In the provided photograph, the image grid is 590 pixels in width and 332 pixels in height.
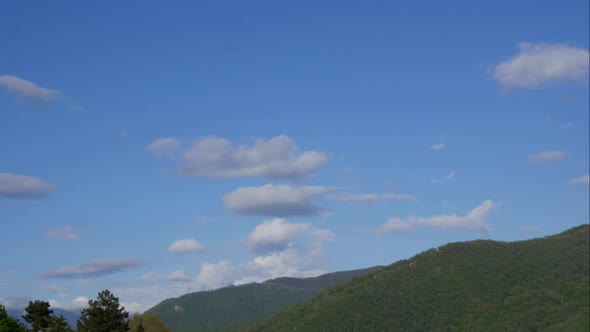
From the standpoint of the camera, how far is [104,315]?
5753cm

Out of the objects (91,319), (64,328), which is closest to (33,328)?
(64,328)

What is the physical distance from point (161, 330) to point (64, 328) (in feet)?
91.0

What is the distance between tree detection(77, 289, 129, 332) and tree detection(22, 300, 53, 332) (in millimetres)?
16790

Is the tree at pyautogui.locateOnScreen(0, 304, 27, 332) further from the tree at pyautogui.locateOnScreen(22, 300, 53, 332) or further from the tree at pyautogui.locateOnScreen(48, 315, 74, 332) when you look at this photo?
the tree at pyautogui.locateOnScreen(48, 315, 74, 332)

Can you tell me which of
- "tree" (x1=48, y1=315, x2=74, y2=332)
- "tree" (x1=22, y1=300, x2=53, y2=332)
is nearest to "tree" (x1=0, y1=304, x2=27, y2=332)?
"tree" (x1=22, y1=300, x2=53, y2=332)

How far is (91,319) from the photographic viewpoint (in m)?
57.5

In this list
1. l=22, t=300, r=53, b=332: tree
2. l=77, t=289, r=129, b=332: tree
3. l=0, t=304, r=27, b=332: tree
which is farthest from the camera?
l=22, t=300, r=53, b=332: tree

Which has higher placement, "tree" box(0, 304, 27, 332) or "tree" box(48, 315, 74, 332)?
"tree" box(0, 304, 27, 332)

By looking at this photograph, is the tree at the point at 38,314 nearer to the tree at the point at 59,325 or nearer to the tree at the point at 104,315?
the tree at the point at 59,325

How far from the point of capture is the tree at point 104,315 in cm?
5738

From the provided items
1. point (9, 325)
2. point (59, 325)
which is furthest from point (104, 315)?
point (9, 325)

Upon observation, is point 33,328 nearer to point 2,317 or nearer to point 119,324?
point 2,317

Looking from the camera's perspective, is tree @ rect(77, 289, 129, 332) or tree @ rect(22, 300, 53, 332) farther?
tree @ rect(22, 300, 53, 332)

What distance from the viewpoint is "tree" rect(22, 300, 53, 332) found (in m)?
72.2
